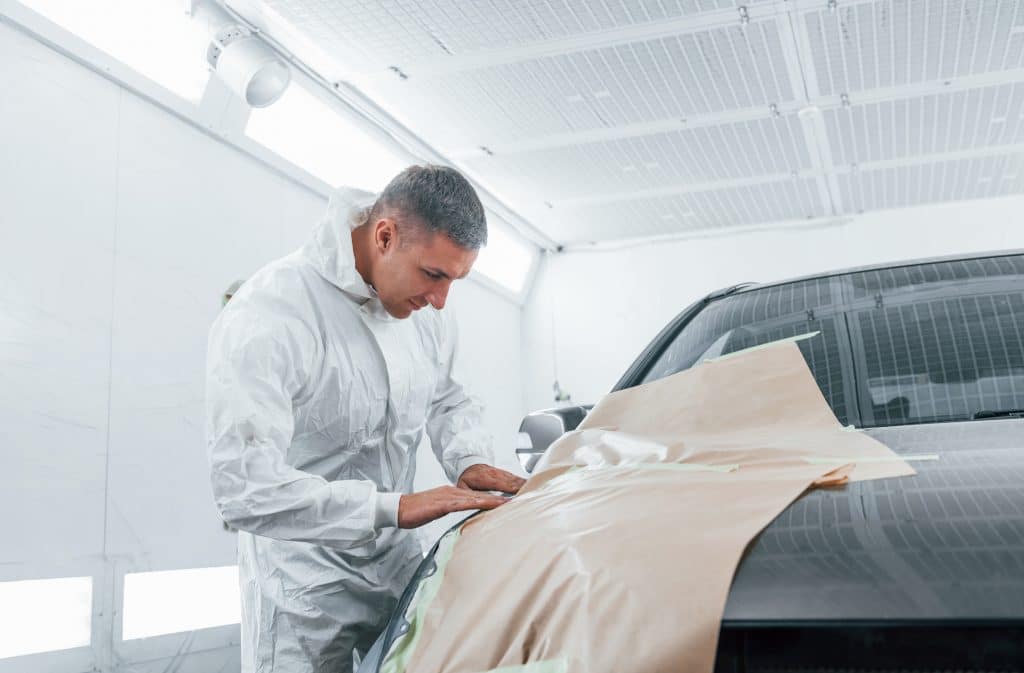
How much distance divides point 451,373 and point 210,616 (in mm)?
2024

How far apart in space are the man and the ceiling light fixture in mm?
2040

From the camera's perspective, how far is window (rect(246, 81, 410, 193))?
4.81 m

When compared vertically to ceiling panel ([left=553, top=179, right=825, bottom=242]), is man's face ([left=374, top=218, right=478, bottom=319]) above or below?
below

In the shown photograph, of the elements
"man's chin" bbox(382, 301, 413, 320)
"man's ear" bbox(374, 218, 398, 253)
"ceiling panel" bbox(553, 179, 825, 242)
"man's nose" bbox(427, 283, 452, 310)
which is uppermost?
"ceiling panel" bbox(553, 179, 825, 242)

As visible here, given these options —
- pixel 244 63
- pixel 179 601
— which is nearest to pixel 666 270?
pixel 244 63

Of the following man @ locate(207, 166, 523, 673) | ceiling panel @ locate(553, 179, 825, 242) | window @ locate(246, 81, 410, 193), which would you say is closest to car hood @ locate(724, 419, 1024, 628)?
man @ locate(207, 166, 523, 673)

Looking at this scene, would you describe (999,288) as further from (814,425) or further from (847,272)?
(814,425)

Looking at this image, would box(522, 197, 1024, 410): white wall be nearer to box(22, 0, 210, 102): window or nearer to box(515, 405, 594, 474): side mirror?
box(22, 0, 210, 102): window

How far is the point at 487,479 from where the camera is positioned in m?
2.26

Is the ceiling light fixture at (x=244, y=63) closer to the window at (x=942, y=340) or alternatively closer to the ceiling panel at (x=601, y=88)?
the ceiling panel at (x=601, y=88)

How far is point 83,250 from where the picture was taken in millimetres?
3547

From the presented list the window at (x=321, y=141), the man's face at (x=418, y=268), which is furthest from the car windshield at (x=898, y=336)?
the window at (x=321, y=141)

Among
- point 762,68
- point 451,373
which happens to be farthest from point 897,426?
point 762,68

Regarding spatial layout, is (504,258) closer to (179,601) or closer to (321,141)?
(321,141)
